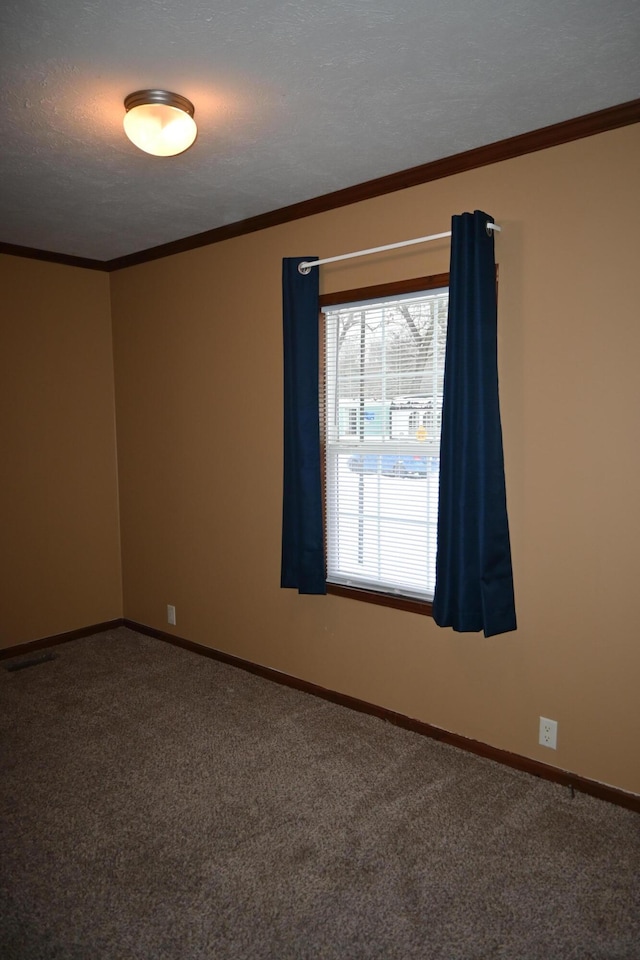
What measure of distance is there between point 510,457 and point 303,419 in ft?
3.60

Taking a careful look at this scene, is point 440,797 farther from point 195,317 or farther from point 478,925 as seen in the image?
point 195,317

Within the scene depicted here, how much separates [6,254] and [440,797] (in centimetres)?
398

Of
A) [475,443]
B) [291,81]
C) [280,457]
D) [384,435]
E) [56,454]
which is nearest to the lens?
[291,81]

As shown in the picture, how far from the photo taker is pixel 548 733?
267 cm

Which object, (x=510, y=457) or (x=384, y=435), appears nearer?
(x=510, y=457)

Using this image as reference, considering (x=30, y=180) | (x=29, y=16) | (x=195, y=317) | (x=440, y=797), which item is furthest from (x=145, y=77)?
(x=440, y=797)

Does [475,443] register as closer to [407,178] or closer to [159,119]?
[407,178]

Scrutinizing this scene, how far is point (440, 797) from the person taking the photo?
2.58 metres

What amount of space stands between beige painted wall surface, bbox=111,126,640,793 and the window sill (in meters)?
0.05

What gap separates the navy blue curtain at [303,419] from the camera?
131 inches

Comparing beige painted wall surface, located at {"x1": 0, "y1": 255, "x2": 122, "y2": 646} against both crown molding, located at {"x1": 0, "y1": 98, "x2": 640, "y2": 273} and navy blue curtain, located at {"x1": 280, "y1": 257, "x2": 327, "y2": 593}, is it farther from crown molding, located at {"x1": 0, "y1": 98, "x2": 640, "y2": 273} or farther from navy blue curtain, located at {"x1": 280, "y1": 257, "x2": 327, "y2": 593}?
Result: navy blue curtain, located at {"x1": 280, "y1": 257, "x2": 327, "y2": 593}

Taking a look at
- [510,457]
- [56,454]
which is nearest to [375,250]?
[510,457]

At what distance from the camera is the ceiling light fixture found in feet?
7.39

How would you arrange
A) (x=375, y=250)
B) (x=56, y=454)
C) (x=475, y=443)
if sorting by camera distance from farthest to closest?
(x=56, y=454) → (x=375, y=250) → (x=475, y=443)
